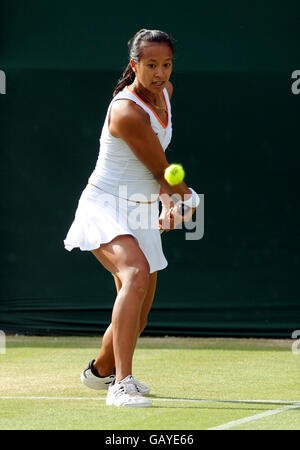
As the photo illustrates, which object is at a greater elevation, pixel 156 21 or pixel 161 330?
pixel 156 21

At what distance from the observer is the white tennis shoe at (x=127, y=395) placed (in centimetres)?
426

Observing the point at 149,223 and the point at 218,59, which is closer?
the point at 149,223

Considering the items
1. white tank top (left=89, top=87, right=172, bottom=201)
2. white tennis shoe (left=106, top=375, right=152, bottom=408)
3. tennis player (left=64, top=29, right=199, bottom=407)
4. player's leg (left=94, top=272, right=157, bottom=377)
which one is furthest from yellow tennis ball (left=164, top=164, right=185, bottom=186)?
white tennis shoe (left=106, top=375, right=152, bottom=408)

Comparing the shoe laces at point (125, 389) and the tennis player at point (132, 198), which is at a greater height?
the tennis player at point (132, 198)

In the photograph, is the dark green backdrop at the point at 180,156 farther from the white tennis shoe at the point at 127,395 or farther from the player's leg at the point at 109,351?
the white tennis shoe at the point at 127,395

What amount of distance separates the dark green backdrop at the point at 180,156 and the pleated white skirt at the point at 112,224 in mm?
2718

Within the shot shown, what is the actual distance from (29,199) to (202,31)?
176 cm

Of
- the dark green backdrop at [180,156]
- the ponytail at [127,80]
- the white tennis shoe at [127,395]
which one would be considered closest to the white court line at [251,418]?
the white tennis shoe at [127,395]

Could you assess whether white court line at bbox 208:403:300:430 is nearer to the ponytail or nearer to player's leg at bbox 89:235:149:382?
player's leg at bbox 89:235:149:382

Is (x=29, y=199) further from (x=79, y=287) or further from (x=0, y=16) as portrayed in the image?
(x=0, y=16)

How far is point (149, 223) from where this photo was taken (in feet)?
15.2
